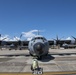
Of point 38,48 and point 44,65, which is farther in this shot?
point 38,48

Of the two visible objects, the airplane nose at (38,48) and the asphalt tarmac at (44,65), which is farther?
the airplane nose at (38,48)

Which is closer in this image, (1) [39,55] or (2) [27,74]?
(2) [27,74]

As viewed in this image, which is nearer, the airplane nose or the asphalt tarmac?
the asphalt tarmac

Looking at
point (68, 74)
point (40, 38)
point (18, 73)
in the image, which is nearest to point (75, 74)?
point (68, 74)

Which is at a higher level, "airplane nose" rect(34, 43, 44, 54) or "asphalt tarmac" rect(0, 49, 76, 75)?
"airplane nose" rect(34, 43, 44, 54)

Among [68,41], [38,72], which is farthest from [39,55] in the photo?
[68,41]

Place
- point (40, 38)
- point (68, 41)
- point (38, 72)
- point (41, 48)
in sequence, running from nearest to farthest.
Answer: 1. point (38, 72)
2. point (41, 48)
3. point (40, 38)
4. point (68, 41)

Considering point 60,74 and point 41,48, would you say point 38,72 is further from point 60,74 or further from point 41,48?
point 41,48

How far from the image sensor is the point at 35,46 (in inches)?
917

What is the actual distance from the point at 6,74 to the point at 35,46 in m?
8.58

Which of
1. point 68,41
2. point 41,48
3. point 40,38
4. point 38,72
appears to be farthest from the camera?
point 68,41

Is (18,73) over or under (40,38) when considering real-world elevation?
under

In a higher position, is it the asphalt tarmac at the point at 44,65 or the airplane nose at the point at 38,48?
the airplane nose at the point at 38,48

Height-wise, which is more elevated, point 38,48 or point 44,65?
point 38,48
